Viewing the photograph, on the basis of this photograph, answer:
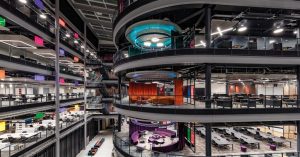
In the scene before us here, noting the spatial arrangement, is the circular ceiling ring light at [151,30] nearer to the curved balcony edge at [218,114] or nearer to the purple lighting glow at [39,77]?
the curved balcony edge at [218,114]

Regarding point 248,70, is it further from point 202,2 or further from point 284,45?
point 202,2

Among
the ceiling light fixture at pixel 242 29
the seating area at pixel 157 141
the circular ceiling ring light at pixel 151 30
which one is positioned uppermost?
the ceiling light fixture at pixel 242 29

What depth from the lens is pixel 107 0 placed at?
2023 centimetres

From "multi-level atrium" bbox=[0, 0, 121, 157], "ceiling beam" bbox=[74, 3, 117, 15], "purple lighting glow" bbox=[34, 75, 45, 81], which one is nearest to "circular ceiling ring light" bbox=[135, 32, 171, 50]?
"multi-level atrium" bbox=[0, 0, 121, 157]

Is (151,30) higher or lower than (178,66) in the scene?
higher

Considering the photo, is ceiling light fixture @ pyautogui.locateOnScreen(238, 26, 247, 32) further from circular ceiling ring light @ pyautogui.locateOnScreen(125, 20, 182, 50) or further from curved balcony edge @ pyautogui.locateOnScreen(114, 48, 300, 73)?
circular ceiling ring light @ pyautogui.locateOnScreen(125, 20, 182, 50)

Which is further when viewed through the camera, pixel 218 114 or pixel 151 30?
pixel 151 30

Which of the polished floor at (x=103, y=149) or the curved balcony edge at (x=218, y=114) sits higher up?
the curved balcony edge at (x=218, y=114)

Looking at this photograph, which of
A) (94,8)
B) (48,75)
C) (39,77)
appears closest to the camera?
(39,77)

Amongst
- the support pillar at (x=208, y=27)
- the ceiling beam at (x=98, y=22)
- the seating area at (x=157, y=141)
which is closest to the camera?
the support pillar at (x=208, y=27)

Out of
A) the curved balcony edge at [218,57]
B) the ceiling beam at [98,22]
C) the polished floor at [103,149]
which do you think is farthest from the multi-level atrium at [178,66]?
the ceiling beam at [98,22]

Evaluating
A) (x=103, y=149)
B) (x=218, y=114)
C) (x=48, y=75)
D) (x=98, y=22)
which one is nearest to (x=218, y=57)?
(x=218, y=114)

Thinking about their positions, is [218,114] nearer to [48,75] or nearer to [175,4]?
[175,4]

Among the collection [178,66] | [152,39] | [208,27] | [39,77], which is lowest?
[39,77]
